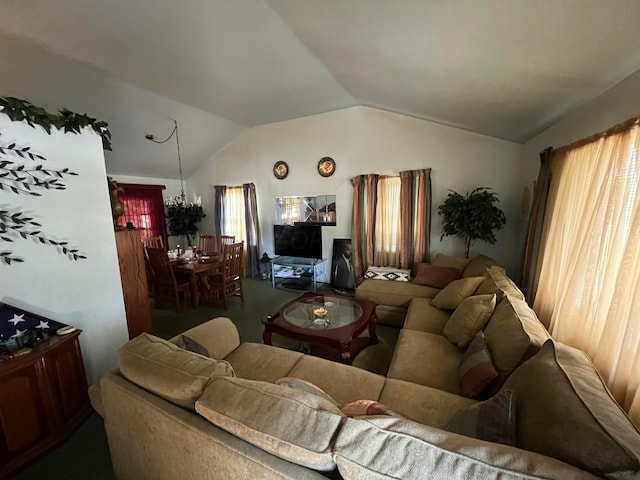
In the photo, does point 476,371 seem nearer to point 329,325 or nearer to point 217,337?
point 329,325

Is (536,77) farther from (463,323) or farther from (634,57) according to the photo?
(463,323)

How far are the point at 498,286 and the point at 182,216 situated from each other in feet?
19.2

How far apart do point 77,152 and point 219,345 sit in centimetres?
185

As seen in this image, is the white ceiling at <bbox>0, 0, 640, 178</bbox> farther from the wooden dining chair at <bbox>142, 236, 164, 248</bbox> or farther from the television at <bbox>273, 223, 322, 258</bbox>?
the television at <bbox>273, 223, 322, 258</bbox>

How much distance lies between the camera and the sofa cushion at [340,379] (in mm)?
1540

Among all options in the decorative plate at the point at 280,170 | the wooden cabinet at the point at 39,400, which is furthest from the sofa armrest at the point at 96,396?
the decorative plate at the point at 280,170

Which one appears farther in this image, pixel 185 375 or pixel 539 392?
pixel 185 375

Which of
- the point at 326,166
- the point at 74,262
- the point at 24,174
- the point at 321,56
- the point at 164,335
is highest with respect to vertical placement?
the point at 321,56

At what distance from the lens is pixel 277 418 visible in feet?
2.85

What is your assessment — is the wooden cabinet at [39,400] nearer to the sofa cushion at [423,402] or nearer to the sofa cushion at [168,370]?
the sofa cushion at [168,370]

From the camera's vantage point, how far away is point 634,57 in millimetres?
1315

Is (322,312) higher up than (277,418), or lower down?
lower down

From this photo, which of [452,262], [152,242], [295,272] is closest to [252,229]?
[295,272]

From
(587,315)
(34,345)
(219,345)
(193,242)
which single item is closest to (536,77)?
(587,315)
